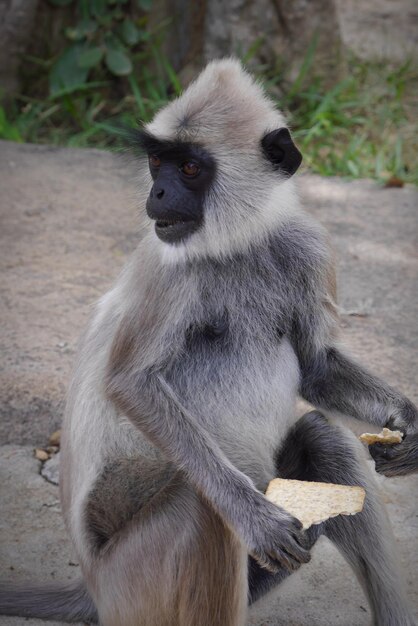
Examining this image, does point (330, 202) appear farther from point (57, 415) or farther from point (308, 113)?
point (57, 415)

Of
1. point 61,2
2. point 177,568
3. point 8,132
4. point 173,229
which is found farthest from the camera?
point 61,2

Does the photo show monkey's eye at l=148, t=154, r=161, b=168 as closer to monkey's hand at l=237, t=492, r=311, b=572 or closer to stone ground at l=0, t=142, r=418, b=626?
stone ground at l=0, t=142, r=418, b=626

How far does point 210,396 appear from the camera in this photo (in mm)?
3059

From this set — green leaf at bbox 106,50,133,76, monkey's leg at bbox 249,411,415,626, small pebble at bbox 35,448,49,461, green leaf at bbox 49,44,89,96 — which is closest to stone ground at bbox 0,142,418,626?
small pebble at bbox 35,448,49,461

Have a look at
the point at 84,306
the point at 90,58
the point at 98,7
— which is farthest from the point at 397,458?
the point at 98,7

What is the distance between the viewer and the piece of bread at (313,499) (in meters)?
2.79

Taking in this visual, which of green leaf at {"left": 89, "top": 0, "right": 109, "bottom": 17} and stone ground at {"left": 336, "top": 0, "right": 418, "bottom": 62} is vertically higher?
green leaf at {"left": 89, "top": 0, "right": 109, "bottom": 17}

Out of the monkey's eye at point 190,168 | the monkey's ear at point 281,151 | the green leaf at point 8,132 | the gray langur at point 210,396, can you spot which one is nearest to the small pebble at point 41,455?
the gray langur at point 210,396

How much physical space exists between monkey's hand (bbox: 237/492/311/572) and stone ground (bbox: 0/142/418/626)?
787 mm

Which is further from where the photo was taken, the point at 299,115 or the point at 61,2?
the point at 299,115

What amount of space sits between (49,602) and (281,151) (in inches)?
70.7

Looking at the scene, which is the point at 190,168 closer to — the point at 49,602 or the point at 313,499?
the point at 313,499

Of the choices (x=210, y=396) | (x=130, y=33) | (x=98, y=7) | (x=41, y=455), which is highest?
(x=98, y=7)

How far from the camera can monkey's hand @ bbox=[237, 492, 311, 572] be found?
8.82ft
